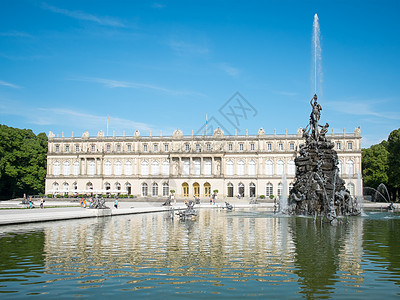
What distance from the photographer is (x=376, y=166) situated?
75.1 m

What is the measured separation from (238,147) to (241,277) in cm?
7068

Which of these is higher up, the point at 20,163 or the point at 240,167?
the point at 20,163

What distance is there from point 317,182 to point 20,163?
5954 centimetres

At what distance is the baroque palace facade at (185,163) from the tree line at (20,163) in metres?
4.34

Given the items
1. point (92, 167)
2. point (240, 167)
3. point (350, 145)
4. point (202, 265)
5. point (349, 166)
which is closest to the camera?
point (202, 265)

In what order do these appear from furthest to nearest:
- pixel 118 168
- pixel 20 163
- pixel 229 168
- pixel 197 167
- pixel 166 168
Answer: pixel 118 168 → pixel 166 168 → pixel 197 167 → pixel 229 168 → pixel 20 163

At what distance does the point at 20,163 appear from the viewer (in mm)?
72500

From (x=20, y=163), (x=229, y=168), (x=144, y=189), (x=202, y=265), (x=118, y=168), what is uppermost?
(x=20, y=163)

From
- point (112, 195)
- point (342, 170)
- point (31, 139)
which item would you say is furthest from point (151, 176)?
point (342, 170)

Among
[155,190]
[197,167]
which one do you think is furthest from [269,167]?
[155,190]

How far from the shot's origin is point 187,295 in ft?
28.8

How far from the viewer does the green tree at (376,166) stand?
7425 cm

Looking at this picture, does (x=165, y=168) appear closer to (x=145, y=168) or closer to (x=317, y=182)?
(x=145, y=168)

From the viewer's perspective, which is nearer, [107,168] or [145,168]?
[145,168]
